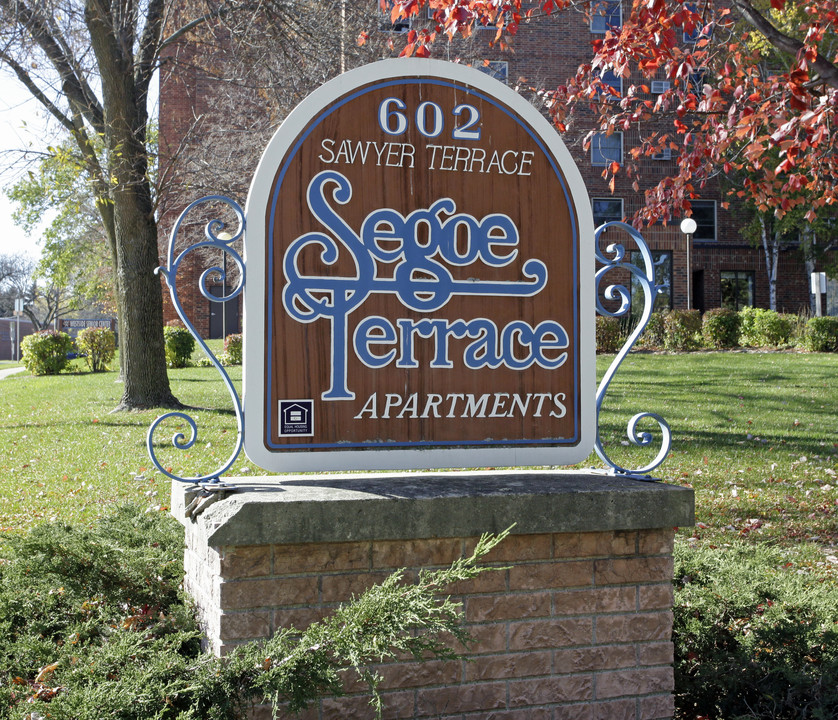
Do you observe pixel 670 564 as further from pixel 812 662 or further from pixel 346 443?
pixel 346 443

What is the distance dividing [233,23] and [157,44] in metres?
2.25

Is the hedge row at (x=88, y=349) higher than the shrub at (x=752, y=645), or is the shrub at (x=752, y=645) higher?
the hedge row at (x=88, y=349)

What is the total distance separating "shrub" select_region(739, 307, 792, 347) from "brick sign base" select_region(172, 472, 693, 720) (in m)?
18.8

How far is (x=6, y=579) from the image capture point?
351 centimetres

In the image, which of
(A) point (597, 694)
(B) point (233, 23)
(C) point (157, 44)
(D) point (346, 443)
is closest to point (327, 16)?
(B) point (233, 23)

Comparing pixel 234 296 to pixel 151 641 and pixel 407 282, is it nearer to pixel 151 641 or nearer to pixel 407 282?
pixel 407 282

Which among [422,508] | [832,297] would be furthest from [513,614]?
[832,297]

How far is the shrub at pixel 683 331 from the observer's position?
19773 millimetres

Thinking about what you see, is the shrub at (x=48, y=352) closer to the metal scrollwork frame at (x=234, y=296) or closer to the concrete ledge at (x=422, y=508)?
the metal scrollwork frame at (x=234, y=296)

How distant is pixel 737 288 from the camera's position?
28.8 metres

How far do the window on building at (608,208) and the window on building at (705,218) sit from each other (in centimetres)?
289

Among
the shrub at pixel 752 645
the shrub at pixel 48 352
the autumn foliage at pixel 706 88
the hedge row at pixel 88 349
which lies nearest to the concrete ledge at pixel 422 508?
the shrub at pixel 752 645

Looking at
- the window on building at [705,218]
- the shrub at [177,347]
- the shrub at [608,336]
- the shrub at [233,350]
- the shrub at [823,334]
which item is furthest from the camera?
the window on building at [705,218]

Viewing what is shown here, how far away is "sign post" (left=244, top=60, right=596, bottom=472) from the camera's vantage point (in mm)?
2850
